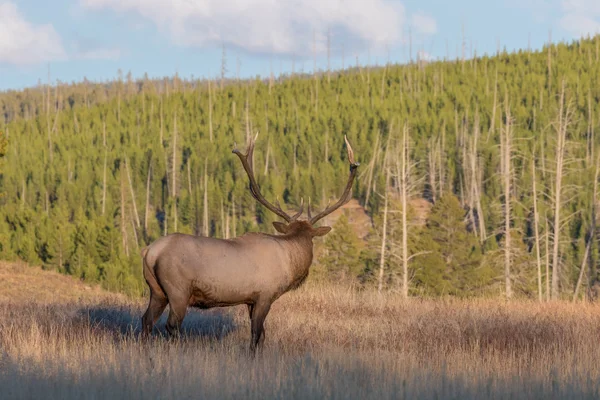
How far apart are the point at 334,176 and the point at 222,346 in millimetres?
76348

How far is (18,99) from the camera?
185 metres

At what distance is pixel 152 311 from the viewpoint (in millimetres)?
8094

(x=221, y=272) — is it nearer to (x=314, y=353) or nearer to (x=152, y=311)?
(x=152, y=311)

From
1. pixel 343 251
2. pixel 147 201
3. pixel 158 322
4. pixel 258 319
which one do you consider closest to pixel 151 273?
pixel 258 319

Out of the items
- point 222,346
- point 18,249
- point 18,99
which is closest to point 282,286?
point 222,346

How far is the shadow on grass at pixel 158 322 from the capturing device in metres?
9.47

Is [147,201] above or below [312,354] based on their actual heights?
above

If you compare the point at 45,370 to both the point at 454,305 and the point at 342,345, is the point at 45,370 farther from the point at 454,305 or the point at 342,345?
the point at 454,305

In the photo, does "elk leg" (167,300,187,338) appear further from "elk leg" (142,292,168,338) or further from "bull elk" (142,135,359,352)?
"elk leg" (142,292,168,338)

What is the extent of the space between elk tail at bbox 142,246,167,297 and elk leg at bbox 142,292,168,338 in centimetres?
6

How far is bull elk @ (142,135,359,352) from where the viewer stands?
303 inches

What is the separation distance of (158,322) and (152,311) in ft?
7.56

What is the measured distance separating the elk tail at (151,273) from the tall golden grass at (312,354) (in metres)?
0.52

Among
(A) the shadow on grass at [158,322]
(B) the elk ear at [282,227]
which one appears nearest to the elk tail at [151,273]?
(A) the shadow on grass at [158,322]
